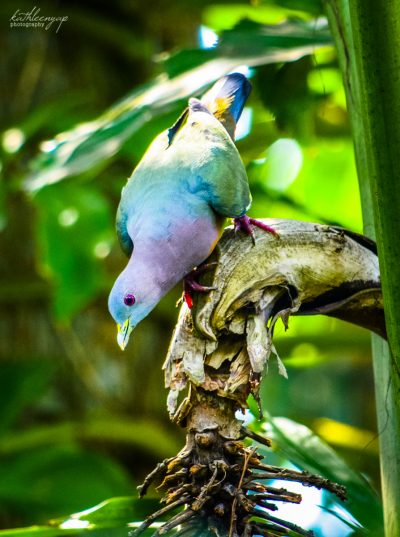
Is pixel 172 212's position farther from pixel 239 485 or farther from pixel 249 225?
pixel 239 485

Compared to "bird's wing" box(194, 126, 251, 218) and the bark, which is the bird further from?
the bark

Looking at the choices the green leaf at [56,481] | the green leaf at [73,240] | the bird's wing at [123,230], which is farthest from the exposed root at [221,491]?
the green leaf at [56,481]

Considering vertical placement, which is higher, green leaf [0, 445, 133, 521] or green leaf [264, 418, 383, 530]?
green leaf [264, 418, 383, 530]

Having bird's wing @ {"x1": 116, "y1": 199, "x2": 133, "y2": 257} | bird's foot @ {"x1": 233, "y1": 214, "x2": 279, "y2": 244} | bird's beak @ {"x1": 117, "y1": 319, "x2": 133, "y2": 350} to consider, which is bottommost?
bird's beak @ {"x1": 117, "y1": 319, "x2": 133, "y2": 350}

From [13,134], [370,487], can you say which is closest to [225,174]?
[370,487]

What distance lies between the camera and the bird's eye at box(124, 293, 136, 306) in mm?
1645

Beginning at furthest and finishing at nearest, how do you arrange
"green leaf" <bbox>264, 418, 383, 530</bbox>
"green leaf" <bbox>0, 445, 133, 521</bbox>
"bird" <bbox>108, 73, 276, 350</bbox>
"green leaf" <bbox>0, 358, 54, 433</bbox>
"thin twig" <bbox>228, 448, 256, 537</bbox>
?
"green leaf" <bbox>0, 358, 54, 433</bbox>, "green leaf" <bbox>0, 445, 133, 521</bbox>, "bird" <bbox>108, 73, 276, 350</bbox>, "green leaf" <bbox>264, 418, 383, 530</bbox>, "thin twig" <bbox>228, 448, 256, 537</bbox>

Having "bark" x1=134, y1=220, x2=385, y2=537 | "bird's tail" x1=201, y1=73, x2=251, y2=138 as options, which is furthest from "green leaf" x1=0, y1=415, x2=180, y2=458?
"bark" x1=134, y1=220, x2=385, y2=537

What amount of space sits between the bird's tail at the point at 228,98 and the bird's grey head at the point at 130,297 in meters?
0.50

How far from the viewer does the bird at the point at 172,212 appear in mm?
1627

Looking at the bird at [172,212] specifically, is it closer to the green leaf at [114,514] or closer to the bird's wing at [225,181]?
the bird's wing at [225,181]

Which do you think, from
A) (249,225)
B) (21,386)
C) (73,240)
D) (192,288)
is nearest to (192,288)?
(192,288)

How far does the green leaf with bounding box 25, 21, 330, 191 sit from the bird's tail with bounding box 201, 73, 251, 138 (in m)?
0.06

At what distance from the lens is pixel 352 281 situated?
3.88ft
